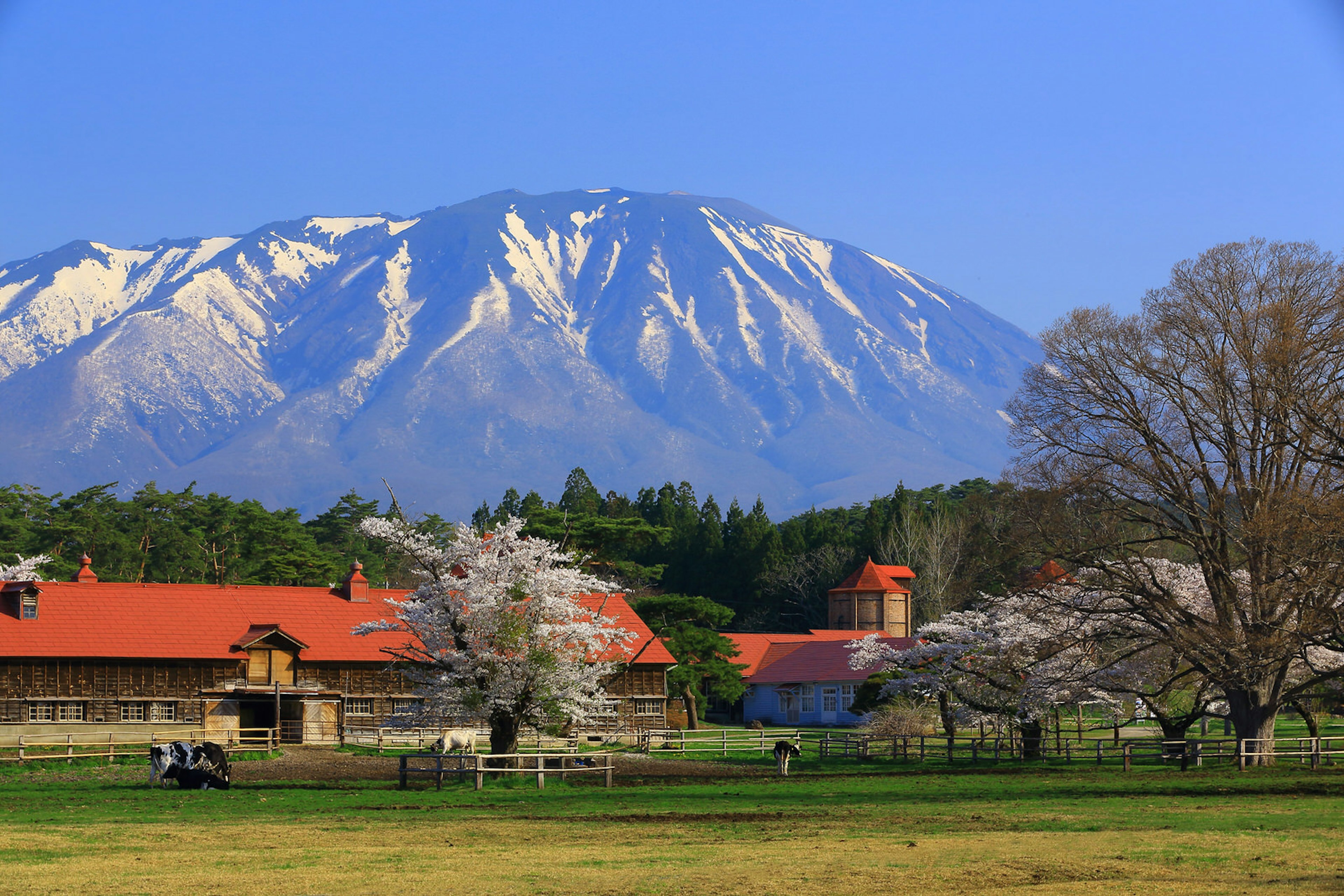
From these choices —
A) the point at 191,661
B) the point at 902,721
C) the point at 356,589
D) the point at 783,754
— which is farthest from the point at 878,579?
the point at 783,754

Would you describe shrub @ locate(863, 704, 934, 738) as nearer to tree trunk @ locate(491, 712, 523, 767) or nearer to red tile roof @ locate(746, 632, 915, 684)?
tree trunk @ locate(491, 712, 523, 767)

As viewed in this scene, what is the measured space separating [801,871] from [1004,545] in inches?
815

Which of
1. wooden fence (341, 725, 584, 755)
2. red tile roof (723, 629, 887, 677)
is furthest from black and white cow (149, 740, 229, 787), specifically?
red tile roof (723, 629, 887, 677)

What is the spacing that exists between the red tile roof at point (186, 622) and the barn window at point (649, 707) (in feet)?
8.20

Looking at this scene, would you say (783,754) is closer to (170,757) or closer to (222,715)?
(170,757)

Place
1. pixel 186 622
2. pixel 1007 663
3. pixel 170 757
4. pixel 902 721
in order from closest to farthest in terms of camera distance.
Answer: pixel 170 757 < pixel 1007 663 < pixel 902 721 < pixel 186 622

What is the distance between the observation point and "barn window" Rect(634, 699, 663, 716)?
59656 mm

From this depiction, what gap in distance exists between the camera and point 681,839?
68.0 feet

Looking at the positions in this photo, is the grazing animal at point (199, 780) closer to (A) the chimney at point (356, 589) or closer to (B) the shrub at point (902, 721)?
(B) the shrub at point (902, 721)

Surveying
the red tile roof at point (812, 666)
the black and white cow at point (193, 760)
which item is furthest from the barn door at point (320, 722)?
the red tile roof at point (812, 666)

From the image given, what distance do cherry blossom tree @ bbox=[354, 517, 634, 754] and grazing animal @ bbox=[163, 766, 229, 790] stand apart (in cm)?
554

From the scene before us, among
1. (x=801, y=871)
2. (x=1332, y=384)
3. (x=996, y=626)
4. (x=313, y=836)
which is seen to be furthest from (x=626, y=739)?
(x=801, y=871)

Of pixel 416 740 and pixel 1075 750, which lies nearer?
pixel 1075 750

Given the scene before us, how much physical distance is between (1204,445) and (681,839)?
69.9 feet
